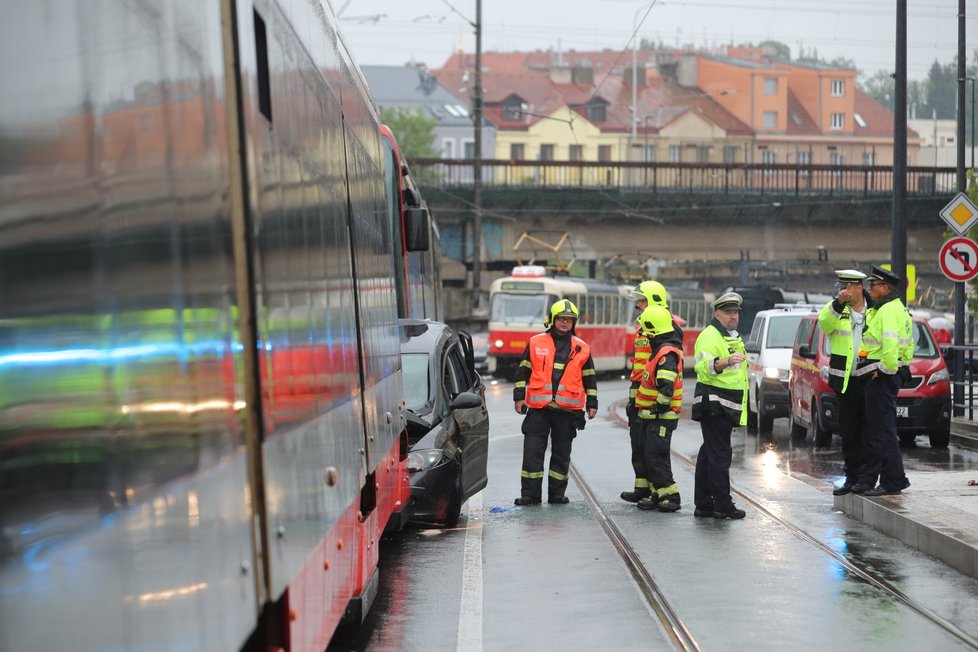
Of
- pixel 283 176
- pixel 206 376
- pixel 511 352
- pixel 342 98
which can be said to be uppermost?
pixel 342 98

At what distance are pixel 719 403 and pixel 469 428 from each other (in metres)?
2.06

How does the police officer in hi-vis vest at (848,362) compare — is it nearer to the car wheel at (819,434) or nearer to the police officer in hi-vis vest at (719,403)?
the police officer in hi-vis vest at (719,403)

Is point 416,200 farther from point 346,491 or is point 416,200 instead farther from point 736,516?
point 346,491

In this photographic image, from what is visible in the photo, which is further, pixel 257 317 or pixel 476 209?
pixel 476 209

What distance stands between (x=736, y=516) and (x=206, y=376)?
392 inches

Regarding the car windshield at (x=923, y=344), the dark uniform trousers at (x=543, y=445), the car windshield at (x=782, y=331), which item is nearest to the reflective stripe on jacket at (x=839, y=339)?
the dark uniform trousers at (x=543, y=445)

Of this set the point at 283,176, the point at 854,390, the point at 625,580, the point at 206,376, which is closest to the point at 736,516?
the point at 854,390

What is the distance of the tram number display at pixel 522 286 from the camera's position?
155 feet

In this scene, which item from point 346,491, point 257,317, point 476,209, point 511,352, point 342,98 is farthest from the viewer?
point 476,209

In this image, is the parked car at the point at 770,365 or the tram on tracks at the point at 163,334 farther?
the parked car at the point at 770,365

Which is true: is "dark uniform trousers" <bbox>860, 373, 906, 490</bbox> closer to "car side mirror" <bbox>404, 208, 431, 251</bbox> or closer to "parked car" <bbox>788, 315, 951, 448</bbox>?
"car side mirror" <bbox>404, 208, 431, 251</bbox>

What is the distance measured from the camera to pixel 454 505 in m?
12.3

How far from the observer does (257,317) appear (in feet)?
13.7

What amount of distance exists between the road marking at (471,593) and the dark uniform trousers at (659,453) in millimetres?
1547
